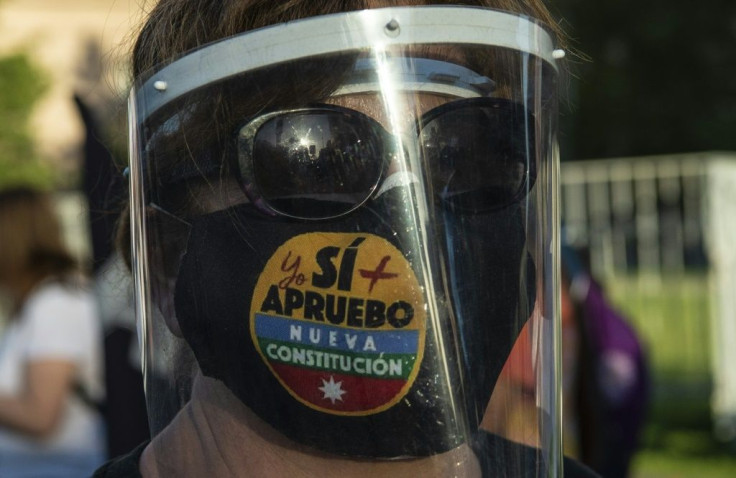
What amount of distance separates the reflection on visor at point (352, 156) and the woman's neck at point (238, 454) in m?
0.25

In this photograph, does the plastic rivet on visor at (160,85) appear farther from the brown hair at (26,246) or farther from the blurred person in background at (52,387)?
the brown hair at (26,246)

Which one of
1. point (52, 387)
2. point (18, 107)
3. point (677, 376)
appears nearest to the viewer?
Answer: point (52, 387)

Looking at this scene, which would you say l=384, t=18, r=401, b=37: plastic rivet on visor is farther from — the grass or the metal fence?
the metal fence

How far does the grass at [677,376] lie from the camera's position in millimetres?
7684

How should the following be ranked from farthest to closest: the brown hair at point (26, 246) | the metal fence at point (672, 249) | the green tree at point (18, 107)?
1. the green tree at point (18, 107)
2. the metal fence at point (672, 249)
3. the brown hair at point (26, 246)

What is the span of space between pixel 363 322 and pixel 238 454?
0.24 metres

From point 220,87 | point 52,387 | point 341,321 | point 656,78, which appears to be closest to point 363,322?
point 341,321

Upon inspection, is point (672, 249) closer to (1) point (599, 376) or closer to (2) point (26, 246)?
(1) point (599, 376)

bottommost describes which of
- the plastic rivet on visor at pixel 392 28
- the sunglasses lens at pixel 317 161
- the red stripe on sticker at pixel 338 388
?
the red stripe on sticker at pixel 338 388

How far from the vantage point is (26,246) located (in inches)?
154

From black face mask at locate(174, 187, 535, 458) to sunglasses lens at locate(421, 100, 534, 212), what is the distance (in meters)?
0.02

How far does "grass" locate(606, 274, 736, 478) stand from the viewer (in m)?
7.68

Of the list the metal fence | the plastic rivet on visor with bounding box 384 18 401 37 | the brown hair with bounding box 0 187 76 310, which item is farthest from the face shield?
the metal fence

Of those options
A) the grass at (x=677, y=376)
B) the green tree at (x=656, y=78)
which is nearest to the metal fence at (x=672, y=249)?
the grass at (x=677, y=376)
